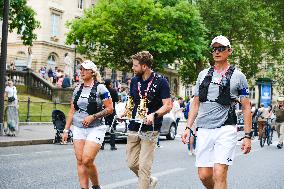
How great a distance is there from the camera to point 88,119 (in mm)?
7039

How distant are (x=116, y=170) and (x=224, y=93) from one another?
5599mm

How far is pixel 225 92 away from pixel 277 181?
4.96 meters

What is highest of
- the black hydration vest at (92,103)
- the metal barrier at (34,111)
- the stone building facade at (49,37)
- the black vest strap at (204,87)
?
the stone building facade at (49,37)

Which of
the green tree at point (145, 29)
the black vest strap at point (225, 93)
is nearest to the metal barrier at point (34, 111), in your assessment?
the green tree at point (145, 29)

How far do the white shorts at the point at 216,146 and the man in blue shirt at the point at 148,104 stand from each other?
3.09 feet

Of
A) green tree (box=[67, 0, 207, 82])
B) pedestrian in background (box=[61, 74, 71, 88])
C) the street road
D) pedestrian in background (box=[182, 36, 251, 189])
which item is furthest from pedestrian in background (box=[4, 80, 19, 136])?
green tree (box=[67, 0, 207, 82])

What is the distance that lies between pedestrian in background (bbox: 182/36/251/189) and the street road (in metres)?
3.10

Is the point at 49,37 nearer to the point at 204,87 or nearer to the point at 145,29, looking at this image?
the point at 145,29

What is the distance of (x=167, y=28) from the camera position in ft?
148

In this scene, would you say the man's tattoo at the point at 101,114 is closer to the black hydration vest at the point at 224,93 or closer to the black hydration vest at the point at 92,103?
the black hydration vest at the point at 92,103

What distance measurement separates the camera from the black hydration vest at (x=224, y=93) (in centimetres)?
588

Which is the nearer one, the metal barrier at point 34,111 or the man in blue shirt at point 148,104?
the man in blue shirt at point 148,104

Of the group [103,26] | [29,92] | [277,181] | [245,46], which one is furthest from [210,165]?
[245,46]

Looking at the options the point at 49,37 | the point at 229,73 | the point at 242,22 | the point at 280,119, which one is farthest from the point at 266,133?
the point at 242,22
